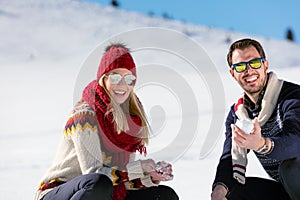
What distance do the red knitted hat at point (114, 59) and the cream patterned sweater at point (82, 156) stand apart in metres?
0.20

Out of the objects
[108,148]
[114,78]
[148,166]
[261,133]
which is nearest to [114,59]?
[114,78]

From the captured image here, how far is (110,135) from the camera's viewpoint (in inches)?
92.6

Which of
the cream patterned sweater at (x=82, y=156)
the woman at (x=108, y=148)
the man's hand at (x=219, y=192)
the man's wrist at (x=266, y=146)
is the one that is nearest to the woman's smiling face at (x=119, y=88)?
the woman at (x=108, y=148)

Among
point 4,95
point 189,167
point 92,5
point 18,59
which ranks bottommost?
point 189,167

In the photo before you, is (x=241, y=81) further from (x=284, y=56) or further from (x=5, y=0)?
(x=5, y=0)

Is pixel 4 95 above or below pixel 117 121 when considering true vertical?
above

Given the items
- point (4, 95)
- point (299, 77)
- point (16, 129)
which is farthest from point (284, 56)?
point (16, 129)

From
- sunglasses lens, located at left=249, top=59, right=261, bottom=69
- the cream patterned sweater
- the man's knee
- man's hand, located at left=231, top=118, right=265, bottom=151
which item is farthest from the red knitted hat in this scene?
the man's knee

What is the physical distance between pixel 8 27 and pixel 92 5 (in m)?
7.05

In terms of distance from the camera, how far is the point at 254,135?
1.99 meters

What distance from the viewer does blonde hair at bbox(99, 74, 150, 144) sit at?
2.38 metres

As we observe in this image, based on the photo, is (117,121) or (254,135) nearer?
(254,135)

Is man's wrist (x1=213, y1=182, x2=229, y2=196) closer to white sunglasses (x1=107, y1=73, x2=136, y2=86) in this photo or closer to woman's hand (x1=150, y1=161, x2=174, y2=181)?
woman's hand (x1=150, y1=161, x2=174, y2=181)

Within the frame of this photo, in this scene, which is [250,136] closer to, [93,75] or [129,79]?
[129,79]
